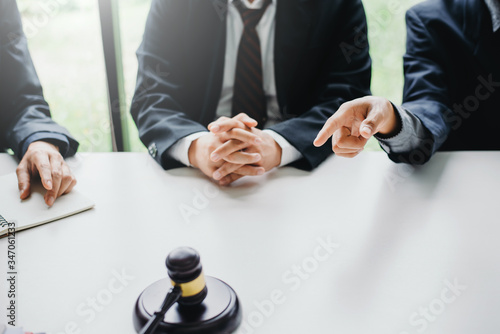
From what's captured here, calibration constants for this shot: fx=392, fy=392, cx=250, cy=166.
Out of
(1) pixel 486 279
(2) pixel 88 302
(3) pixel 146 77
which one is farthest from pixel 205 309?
(3) pixel 146 77

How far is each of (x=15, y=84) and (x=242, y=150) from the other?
0.86m

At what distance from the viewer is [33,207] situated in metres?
0.89

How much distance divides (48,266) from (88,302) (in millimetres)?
150

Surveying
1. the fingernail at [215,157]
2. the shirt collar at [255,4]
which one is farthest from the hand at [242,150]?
the shirt collar at [255,4]

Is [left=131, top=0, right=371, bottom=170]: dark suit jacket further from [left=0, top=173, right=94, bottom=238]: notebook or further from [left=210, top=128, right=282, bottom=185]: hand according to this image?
[left=0, top=173, right=94, bottom=238]: notebook

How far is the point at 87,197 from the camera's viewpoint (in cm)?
95

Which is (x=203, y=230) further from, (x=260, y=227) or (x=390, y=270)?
(x=390, y=270)

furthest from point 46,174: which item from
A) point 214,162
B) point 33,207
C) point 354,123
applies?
point 354,123

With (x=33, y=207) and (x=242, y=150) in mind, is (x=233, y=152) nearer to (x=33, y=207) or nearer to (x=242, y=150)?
(x=242, y=150)

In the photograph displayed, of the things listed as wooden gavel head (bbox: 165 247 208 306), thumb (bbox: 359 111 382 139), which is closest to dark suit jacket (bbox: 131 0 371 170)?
thumb (bbox: 359 111 382 139)

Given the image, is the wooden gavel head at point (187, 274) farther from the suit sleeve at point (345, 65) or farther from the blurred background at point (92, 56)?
the blurred background at point (92, 56)

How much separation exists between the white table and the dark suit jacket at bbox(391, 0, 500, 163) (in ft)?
1.01

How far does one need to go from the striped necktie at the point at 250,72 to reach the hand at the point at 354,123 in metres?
0.57

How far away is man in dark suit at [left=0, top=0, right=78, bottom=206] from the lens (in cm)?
96
